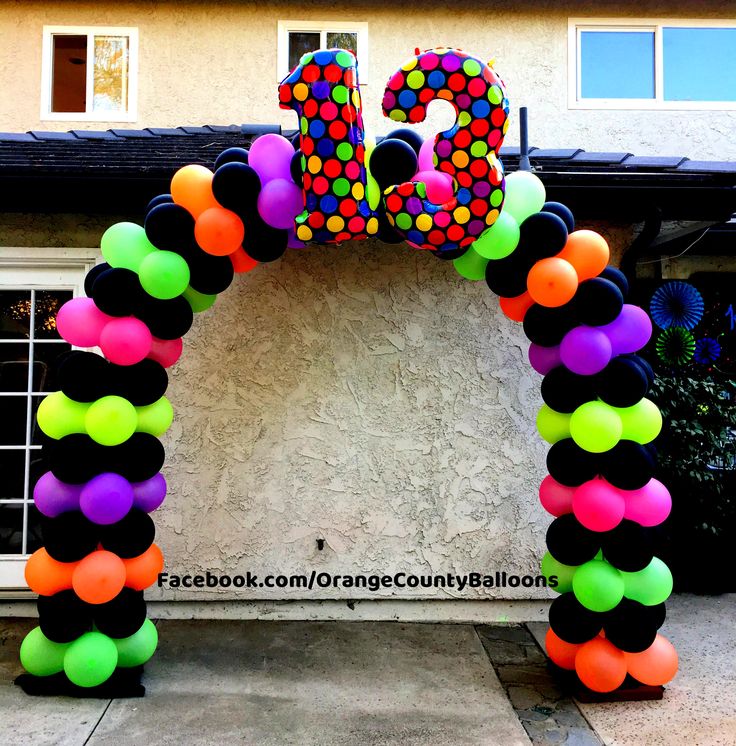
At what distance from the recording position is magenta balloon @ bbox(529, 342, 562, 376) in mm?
3917

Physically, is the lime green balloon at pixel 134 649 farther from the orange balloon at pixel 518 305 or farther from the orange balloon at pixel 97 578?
the orange balloon at pixel 518 305

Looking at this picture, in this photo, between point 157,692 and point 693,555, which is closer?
point 157,692

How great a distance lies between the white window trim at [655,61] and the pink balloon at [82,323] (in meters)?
5.81

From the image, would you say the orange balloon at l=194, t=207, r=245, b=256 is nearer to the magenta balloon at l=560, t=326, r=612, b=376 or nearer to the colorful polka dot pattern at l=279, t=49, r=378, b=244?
the colorful polka dot pattern at l=279, t=49, r=378, b=244

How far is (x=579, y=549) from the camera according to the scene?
A: 3.70 metres

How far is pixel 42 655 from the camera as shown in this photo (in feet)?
12.2

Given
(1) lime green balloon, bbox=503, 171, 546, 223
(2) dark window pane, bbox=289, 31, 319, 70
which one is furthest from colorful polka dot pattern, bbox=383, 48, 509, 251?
(2) dark window pane, bbox=289, 31, 319, 70

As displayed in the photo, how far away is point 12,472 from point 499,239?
4250mm

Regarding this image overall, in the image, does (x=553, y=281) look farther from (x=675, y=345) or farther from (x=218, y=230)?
(x=675, y=345)

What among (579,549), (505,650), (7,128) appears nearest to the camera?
(579,549)

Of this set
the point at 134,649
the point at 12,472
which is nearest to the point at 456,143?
the point at 134,649

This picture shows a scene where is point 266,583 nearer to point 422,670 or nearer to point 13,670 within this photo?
point 422,670

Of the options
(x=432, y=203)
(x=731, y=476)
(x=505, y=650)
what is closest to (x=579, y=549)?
(x=505, y=650)

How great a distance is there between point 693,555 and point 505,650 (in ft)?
7.84
